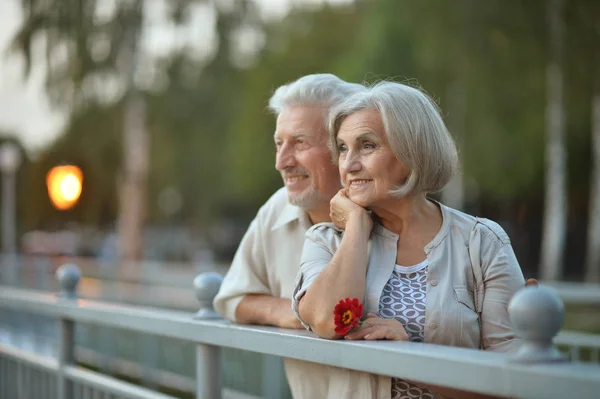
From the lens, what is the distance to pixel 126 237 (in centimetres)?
2638

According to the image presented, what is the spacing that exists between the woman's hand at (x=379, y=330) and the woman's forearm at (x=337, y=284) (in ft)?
0.21

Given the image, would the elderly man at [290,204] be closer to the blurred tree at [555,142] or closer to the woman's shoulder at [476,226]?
the woman's shoulder at [476,226]

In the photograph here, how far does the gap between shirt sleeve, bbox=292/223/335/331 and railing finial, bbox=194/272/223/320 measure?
519 mm

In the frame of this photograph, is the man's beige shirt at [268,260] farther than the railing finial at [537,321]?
Yes

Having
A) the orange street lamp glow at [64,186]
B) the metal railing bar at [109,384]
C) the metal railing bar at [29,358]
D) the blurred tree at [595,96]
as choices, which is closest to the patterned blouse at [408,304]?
the metal railing bar at [109,384]

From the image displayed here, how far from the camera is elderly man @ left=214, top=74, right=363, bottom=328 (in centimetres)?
312

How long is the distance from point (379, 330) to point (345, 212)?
0.40 meters

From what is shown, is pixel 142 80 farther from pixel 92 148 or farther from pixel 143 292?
pixel 143 292

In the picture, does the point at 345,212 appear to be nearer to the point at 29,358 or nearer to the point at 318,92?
the point at 318,92

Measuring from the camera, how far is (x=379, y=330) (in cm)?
235

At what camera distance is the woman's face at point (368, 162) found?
8.25 ft

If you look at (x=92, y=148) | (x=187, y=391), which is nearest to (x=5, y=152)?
(x=92, y=148)

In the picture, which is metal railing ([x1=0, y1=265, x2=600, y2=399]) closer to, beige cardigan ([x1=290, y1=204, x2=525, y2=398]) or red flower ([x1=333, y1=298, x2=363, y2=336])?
red flower ([x1=333, y1=298, x2=363, y2=336])

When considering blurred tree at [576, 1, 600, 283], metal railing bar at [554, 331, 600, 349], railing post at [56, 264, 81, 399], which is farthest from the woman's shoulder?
blurred tree at [576, 1, 600, 283]
